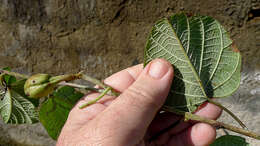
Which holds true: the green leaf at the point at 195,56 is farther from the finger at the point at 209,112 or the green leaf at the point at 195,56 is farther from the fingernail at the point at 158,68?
the finger at the point at 209,112

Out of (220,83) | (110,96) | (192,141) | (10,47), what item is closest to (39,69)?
(10,47)

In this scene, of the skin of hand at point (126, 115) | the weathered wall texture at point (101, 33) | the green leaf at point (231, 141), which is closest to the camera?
the skin of hand at point (126, 115)

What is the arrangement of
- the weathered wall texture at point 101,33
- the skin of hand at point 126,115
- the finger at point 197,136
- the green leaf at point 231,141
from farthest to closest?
the weathered wall texture at point 101,33, the finger at point 197,136, the green leaf at point 231,141, the skin of hand at point 126,115

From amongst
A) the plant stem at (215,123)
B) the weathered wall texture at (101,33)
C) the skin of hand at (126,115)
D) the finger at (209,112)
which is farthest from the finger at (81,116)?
the weathered wall texture at (101,33)

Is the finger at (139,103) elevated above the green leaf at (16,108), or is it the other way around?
the finger at (139,103)

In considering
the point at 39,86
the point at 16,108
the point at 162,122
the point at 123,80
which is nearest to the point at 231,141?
the point at 162,122

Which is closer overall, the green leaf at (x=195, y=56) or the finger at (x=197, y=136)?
the green leaf at (x=195, y=56)

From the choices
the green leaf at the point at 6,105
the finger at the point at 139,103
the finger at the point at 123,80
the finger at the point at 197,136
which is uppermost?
the finger at the point at 139,103

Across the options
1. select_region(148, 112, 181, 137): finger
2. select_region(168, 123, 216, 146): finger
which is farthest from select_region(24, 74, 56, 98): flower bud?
select_region(168, 123, 216, 146): finger

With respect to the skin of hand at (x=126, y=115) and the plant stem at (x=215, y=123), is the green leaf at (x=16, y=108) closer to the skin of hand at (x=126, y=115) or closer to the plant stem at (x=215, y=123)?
the skin of hand at (x=126, y=115)
